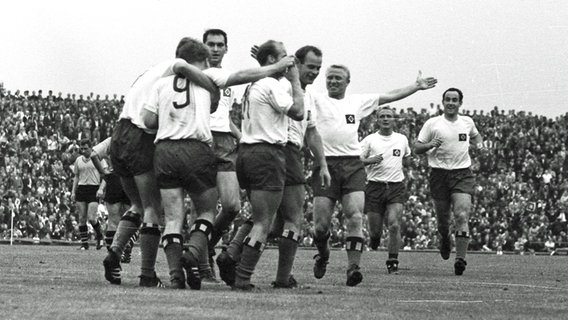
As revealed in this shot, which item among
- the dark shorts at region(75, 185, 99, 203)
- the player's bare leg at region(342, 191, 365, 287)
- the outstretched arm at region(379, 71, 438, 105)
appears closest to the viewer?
the player's bare leg at region(342, 191, 365, 287)

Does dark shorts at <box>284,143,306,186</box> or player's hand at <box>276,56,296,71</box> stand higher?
player's hand at <box>276,56,296,71</box>

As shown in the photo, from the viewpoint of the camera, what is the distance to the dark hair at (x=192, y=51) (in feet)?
34.1

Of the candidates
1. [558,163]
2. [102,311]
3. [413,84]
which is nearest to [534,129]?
[558,163]

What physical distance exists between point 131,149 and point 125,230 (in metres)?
0.91

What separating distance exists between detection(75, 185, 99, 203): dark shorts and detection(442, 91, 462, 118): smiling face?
1031cm

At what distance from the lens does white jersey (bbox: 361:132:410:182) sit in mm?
18688

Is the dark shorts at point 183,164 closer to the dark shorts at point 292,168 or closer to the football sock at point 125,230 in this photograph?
the football sock at point 125,230

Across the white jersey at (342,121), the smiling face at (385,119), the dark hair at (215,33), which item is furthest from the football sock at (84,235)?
the dark hair at (215,33)

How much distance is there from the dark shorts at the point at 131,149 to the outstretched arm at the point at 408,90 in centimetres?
397

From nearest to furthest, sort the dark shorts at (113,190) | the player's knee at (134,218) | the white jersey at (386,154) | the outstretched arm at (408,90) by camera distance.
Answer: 1. the player's knee at (134,218)
2. the outstretched arm at (408,90)
3. the dark shorts at (113,190)
4. the white jersey at (386,154)

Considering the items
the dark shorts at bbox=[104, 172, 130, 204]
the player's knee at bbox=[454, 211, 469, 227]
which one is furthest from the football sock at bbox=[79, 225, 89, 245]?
the player's knee at bbox=[454, 211, 469, 227]

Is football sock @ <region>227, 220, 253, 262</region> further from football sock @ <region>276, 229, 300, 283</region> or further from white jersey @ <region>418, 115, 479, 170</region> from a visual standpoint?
white jersey @ <region>418, 115, 479, 170</region>

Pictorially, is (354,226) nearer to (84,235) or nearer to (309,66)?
(309,66)

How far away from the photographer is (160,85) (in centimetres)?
1023
